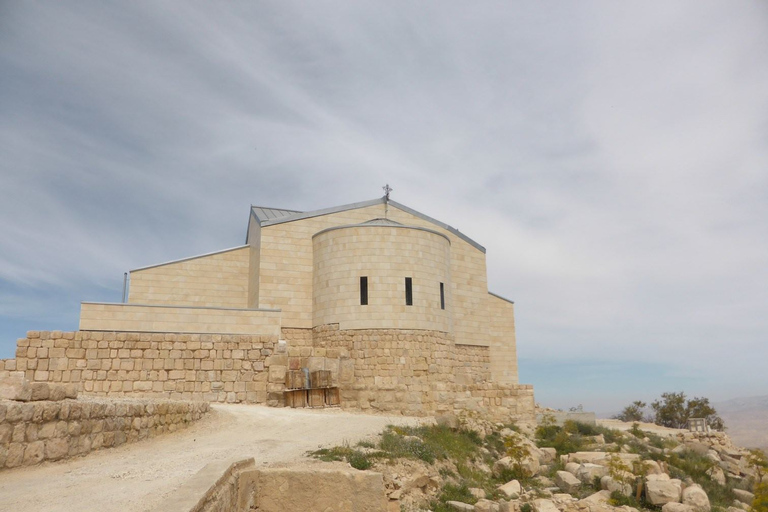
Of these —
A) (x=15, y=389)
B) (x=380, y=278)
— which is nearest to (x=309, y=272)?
(x=380, y=278)

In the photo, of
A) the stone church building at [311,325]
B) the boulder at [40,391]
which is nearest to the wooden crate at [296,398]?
the stone church building at [311,325]

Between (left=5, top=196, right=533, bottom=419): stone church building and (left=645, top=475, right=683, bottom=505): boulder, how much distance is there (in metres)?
7.05

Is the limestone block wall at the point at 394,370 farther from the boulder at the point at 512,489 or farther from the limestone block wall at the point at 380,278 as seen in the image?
the boulder at the point at 512,489

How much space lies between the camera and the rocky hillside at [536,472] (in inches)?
348

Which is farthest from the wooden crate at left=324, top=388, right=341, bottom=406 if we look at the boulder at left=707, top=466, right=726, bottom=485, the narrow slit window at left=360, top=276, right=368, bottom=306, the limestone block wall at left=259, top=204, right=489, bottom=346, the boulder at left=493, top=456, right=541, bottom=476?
the boulder at left=707, top=466, right=726, bottom=485

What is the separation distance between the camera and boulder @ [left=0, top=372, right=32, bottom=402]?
6.26 metres

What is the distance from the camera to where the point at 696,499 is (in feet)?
33.5

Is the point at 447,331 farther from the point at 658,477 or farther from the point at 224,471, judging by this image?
the point at 224,471

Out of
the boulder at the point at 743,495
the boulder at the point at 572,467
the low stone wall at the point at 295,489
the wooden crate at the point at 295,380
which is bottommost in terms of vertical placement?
the boulder at the point at 743,495

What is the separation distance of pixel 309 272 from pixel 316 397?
5.68 m

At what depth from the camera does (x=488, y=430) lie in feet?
50.3

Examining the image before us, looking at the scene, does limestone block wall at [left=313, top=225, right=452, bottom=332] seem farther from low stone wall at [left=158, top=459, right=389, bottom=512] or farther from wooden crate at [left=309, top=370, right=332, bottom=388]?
low stone wall at [left=158, top=459, right=389, bottom=512]

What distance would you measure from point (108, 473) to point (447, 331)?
47.4ft

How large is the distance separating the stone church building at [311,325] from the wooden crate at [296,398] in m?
0.24
